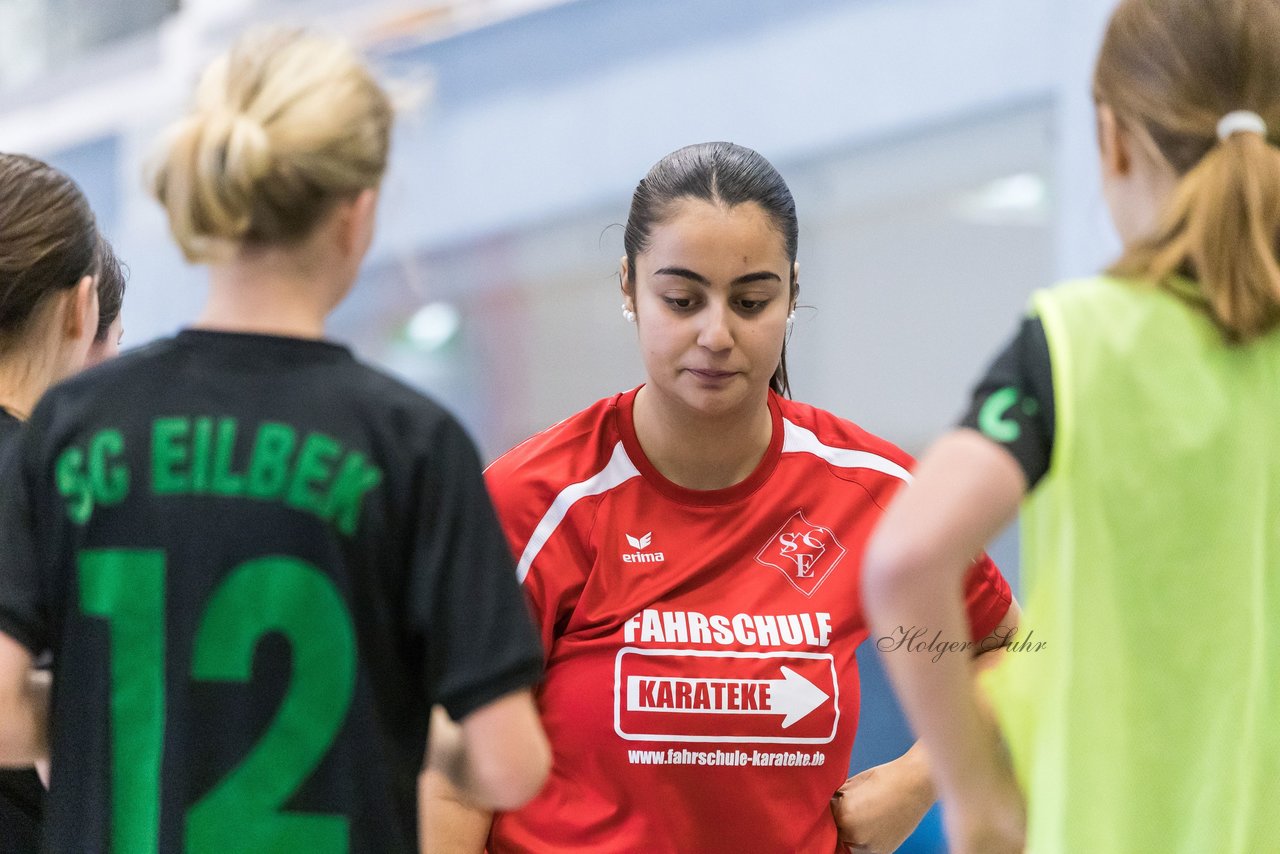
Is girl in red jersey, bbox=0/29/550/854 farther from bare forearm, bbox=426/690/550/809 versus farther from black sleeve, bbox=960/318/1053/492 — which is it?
black sleeve, bbox=960/318/1053/492

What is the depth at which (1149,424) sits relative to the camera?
4.04 feet

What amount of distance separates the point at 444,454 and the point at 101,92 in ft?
24.8

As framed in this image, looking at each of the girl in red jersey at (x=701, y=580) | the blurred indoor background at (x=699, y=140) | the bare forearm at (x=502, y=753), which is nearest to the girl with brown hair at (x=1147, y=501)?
the bare forearm at (x=502, y=753)

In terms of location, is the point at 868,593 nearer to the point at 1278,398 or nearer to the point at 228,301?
the point at 1278,398

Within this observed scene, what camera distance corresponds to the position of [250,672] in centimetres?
128

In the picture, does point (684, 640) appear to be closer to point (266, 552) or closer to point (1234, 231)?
point (266, 552)

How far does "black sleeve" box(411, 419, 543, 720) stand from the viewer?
4.12ft

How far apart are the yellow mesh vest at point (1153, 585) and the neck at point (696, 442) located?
2.28 ft

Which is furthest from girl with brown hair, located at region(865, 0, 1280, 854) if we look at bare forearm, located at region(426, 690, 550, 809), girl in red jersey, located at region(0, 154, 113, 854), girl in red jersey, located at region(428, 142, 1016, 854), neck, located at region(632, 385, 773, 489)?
girl in red jersey, located at region(0, 154, 113, 854)

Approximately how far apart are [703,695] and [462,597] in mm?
631

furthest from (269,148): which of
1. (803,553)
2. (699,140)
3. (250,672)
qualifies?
(699,140)

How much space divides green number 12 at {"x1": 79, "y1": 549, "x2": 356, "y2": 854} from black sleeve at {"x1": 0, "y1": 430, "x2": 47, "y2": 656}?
0.08 metres

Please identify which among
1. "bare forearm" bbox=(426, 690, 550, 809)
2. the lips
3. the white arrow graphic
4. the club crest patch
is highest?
the lips

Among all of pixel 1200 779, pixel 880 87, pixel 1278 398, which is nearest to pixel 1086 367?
pixel 1278 398
